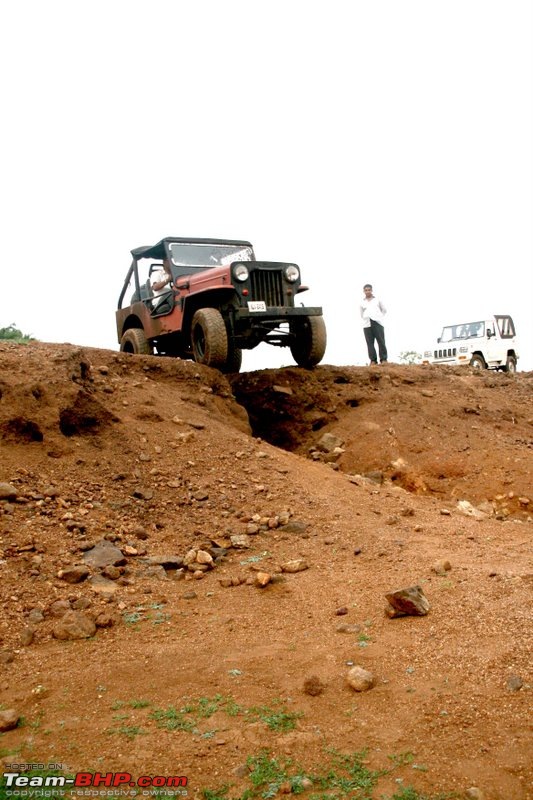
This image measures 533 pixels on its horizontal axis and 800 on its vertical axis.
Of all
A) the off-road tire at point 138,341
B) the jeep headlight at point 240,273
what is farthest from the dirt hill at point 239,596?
the off-road tire at point 138,341

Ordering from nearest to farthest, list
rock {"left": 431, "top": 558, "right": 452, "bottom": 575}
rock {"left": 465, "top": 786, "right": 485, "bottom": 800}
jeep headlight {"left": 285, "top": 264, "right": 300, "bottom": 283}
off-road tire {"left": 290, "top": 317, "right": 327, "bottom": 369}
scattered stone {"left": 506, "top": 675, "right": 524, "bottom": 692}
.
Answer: rock {"left": 465, "top": 786, "right": 485, "bottom": 800} → scattered stone {"left": 506, "top": 675, "right": 524, "bottom": 692} → rock {"left": 431, "top": 558, "right": 452, "bottom": 575} → jeep headlight {"left": 285, "top": 264, "right": 300, "bottom": 283} → off-road tire {"left": 290, "top": 317, "right": 327, "bottom": 369}

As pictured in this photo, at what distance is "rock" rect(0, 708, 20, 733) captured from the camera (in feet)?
10.7

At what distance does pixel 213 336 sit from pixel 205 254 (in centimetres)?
243

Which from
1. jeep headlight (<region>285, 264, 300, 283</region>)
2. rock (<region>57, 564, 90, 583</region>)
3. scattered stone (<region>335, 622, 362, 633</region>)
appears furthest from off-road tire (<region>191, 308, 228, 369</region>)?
scattered stone (<region>335, 622, 362, 633</region>)

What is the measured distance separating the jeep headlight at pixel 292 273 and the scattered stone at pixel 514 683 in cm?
691

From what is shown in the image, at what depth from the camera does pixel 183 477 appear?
6281 mm

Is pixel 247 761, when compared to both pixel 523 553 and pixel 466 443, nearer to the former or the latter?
pixel 523 553

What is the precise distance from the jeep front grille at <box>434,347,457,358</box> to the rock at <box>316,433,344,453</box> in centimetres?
1406

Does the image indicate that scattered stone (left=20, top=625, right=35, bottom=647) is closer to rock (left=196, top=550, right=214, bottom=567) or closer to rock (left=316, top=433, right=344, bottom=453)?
rock (left=196, top=550, right=214, bottom=567)

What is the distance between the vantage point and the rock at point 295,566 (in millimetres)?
4934

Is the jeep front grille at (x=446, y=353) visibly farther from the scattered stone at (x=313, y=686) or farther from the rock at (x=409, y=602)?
the scattered stone at (x=313, y=686)

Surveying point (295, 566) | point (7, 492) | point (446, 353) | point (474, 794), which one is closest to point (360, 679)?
point (474, 794)

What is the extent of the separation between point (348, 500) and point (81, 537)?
2344mm

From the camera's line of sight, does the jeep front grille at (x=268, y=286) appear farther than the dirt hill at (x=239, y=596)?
Yes
